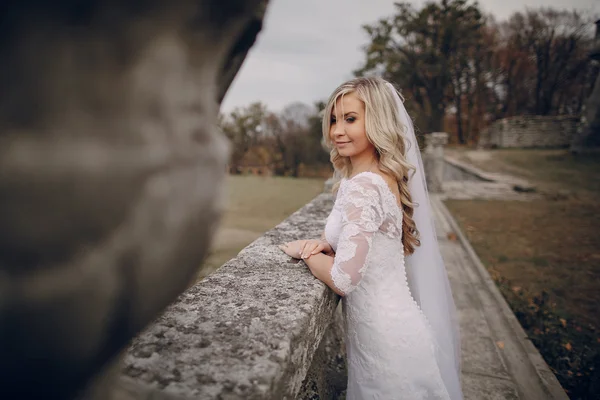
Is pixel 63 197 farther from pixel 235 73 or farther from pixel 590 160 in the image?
pixel 590 160

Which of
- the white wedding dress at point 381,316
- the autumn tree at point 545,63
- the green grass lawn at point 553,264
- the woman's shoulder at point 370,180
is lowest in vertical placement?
the green grass lawn at point 553,264

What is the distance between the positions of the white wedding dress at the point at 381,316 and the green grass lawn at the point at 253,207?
6.78 feet

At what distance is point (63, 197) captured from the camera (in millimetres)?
353

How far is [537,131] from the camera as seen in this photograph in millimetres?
22359

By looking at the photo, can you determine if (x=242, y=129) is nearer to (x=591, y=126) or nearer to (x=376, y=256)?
(x=376, y=256)

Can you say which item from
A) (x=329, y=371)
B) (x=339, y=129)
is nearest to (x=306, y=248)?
(x=339, y=129)

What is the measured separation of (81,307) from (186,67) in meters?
0.33

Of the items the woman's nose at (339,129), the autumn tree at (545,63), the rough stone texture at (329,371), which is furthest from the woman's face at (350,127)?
the autumn tree at (545,63)

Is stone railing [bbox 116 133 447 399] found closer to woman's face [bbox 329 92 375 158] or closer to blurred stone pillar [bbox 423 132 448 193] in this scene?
woman's face [bbox 329 92 375 158]

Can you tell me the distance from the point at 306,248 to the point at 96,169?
1.27 meters

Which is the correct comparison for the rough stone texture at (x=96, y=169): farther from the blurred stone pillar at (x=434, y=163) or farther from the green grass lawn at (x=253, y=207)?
the blurred stone pillar at (x=434, y=163)

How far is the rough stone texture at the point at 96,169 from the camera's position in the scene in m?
0.33

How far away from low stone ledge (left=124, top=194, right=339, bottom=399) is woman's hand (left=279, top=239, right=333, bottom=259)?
0.32 ft

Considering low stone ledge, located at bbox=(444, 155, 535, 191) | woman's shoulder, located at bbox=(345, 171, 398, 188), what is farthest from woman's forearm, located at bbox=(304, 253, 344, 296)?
low stone ledge, located at bbox=(444, 155, 535, 191)
